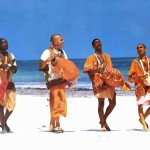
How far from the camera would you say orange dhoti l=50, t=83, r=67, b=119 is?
10.3 metres

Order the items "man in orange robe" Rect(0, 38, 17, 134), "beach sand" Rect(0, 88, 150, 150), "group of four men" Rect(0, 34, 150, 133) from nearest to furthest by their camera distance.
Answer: "beach sand" Rect(0, 88, 150, 150) → "man in orange robe" Rect(0, 38, 17, 134) → "group of four men" Rect(0, 34, 150, 133)

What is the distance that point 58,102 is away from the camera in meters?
10.3

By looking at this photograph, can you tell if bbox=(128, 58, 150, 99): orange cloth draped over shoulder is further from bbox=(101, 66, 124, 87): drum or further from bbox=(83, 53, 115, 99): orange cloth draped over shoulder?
bbox=(83, 53, 115, 99): orange cloth draped over shoulder

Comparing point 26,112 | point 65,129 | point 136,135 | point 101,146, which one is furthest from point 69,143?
point 26,112

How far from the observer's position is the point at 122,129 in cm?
1076

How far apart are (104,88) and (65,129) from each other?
1.20m

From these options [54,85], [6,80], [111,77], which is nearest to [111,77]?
[111,77]

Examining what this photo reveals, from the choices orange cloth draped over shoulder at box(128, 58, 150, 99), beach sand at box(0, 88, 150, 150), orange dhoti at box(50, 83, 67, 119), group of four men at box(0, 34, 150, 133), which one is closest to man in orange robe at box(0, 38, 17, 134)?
group of four men at box(0, 34, 150, 133)

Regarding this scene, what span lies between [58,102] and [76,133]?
0.65 m

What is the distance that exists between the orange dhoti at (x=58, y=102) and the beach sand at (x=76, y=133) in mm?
345

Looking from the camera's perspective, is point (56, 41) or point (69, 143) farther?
point (56, 41)

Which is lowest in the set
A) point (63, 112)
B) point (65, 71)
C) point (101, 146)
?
point (101, 146)

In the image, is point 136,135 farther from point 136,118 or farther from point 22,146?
point 136,118

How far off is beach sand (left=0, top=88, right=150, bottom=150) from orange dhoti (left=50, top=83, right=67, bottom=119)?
0.35 metres
